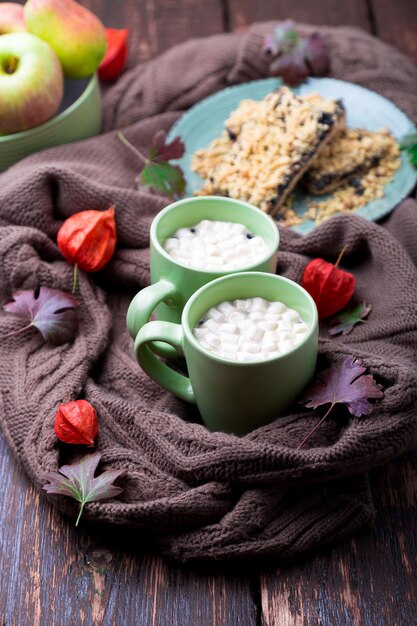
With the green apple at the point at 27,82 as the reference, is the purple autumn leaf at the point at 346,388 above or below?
below

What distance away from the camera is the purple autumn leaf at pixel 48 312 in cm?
111

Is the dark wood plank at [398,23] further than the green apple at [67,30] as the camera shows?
Yes

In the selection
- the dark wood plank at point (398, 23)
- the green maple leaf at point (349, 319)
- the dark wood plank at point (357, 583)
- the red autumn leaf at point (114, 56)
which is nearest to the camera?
→ the dark wood plank at point (357, 583)

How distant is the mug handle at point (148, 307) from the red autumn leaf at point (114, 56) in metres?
0.71

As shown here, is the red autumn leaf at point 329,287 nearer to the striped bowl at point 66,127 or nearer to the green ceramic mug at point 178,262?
the green ceramic mug at point 178,262

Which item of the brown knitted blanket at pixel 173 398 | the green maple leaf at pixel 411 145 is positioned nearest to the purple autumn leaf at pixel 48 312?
the brown knitted blanket at pixel 173 398

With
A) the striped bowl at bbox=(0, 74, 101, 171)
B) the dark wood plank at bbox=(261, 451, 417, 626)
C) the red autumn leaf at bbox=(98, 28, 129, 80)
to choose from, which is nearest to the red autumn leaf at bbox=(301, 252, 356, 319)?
the dark wood plank at bbox=(261, 451, 417, 626)

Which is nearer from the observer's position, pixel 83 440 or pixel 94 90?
pixel 83 440

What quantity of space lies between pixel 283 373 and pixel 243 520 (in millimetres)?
167

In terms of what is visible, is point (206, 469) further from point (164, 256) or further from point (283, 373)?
point (164, 256)

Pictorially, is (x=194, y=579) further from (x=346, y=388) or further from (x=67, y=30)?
(x=67, y=30)

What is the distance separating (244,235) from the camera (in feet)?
3.64

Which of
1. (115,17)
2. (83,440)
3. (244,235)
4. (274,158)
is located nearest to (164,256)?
(244,235)

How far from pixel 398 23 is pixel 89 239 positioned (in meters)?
0.95
